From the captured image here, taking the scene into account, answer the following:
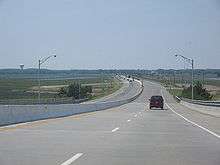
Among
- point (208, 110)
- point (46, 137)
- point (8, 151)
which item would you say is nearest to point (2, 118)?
point (46, 137)

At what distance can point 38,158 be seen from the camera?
13.1 metres

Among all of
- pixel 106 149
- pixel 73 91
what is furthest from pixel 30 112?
pixel 73 91

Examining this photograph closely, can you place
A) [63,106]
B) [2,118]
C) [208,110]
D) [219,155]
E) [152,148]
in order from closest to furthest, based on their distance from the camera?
[219,155], [152,148], [2,118], [63,106], [208,110]

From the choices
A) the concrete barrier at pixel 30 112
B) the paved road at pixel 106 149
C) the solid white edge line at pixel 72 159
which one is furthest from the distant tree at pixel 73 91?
the solid white edge line at pixel 72 159

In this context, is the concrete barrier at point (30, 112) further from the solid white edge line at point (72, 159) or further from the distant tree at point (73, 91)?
the distant tree at point (73, 91)

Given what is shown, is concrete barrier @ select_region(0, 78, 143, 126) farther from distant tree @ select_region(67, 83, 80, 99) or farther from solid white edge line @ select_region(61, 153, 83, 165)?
distant tree @ select_region(67, 83, 80, 99)

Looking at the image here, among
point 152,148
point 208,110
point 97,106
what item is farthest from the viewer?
point 97,106

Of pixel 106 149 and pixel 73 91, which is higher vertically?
pixel 106 149

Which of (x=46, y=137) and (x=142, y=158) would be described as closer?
(x=142, y=158)

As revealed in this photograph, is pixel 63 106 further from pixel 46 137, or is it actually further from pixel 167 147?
pixel 167 147

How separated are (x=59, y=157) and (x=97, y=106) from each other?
5078 cm

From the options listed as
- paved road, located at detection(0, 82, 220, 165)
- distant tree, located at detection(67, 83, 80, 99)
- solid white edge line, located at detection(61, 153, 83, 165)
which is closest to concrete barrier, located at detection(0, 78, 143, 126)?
paved road, located at detection(0, 82, 220, 165)

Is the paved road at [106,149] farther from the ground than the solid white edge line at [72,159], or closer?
closer

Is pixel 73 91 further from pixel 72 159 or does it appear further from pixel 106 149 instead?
pixel 72 159
